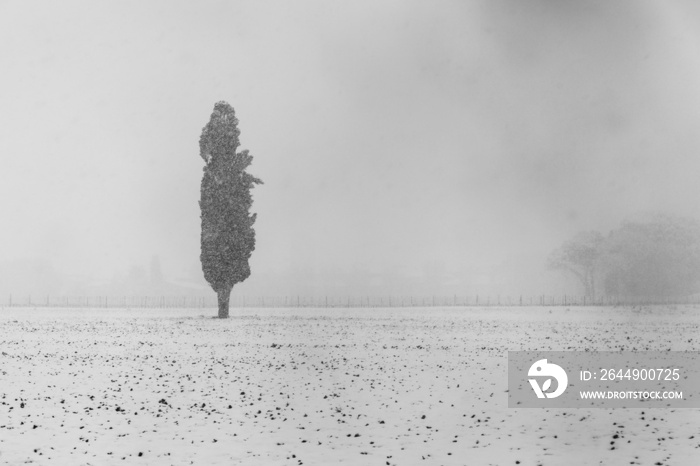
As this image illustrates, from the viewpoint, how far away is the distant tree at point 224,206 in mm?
56906

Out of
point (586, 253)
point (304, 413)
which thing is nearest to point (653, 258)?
point (586, 253)

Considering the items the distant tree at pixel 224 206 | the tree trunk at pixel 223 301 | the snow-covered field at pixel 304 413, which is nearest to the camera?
the snow-covered field at pixel 304 413

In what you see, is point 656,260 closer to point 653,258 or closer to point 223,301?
point 653,258

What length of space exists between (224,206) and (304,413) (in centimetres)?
4135

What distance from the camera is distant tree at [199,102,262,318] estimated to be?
5691 centimetres

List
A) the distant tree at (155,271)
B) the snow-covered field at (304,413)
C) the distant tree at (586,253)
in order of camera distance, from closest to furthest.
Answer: the snow-covered field at (304,413) → the distant tree at (586,253) → the distant tree at (155,271)

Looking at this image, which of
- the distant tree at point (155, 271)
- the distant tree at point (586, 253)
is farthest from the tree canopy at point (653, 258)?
the distant tree at point (155, 271)

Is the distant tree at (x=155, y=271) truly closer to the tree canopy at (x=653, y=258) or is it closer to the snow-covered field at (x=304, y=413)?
the tree canopy at (x=653, y=258)

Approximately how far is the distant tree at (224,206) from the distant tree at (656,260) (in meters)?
51.7

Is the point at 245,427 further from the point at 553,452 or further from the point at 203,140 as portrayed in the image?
the point at 203,140

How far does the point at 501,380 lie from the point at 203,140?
4145cm

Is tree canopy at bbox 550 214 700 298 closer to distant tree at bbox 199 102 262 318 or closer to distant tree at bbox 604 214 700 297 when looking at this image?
distant tree at bbox 604 214 700 297

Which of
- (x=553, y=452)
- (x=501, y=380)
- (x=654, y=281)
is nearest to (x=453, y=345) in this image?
(x=501, y=380)

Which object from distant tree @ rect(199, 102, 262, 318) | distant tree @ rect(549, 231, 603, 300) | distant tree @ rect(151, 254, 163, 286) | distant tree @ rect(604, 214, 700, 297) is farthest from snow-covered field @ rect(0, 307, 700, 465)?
distant tree @ rect(151, 254, 163, 286)
